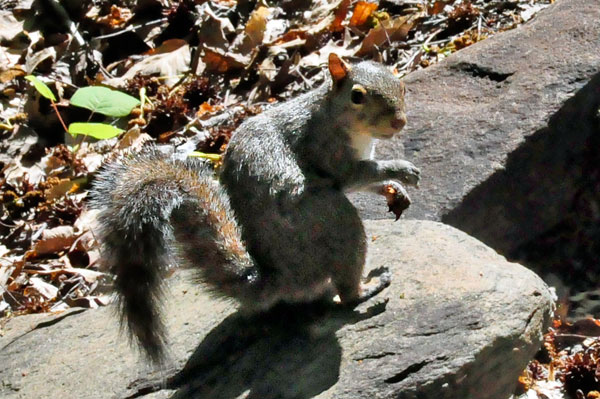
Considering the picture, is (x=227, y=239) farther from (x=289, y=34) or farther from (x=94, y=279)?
(x=289, y=34)

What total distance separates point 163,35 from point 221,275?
4782 mm

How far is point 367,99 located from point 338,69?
217 mm

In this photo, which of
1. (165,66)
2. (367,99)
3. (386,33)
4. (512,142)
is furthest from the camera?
(165,66)

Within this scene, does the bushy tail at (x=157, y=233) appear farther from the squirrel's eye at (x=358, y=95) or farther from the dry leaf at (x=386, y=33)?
the dry leaf at (x=386, y=33)

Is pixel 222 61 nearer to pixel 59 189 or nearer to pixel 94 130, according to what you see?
pixel 94 130

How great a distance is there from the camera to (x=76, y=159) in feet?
22.8

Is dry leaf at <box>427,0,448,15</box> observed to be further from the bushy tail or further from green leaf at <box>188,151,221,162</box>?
the bushy tail

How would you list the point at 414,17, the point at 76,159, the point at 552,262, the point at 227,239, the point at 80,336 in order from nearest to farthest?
the point at 227,239
the point at 80,336
the point at 552,262
the point at 76,159
the point at 414,17

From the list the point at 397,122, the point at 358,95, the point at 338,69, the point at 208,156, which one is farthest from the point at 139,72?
the point at 397,122

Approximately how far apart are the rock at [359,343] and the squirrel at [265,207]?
0.57 ft

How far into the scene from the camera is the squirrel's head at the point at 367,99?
4.15 m

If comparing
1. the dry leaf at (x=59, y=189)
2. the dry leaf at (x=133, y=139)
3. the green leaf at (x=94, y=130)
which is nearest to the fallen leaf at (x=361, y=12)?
the dry leaf at (x=133, y=139)

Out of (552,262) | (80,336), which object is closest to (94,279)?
(80,336)

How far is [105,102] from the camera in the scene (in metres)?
6.68
